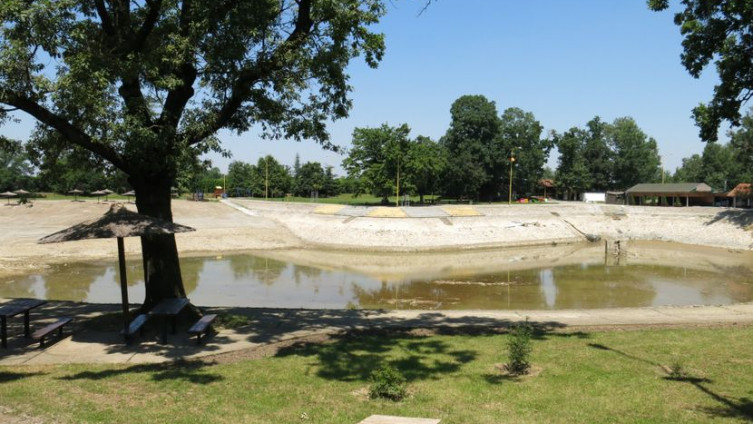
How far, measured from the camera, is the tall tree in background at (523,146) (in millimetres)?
73062

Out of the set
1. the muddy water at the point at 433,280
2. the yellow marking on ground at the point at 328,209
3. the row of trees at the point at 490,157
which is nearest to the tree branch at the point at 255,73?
the muddy water at the point at 433,280

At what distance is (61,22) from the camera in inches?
402

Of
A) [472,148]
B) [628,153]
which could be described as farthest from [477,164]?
[628,153]

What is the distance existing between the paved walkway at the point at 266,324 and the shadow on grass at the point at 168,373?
1.61 feet

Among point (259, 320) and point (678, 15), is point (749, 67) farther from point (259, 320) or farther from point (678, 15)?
point (259, 320)

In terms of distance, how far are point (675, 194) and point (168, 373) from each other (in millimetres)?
71338

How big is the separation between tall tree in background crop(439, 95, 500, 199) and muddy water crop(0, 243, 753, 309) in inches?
Result: 1208

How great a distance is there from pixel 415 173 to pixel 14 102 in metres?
52.5

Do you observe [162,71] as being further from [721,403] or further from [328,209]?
[328,209]

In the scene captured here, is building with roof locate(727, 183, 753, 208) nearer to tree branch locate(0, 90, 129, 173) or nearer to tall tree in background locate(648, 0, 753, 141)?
tall tree in background locate(648, 0, 753, 141)

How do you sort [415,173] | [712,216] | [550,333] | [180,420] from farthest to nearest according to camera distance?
[415,173]
[712,216]
[550,333]
[180,420]

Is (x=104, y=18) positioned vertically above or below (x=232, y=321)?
above

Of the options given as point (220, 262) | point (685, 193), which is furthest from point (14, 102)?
point (685, 193)

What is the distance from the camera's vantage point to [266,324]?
1229cm
